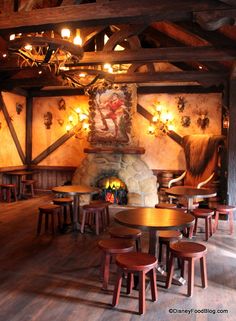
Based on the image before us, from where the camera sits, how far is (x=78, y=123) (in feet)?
29.6

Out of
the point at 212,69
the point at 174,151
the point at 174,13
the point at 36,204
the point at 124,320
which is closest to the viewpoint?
the point at 124,320

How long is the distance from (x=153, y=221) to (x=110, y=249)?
1.69 feet

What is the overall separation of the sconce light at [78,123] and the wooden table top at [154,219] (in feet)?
18.7

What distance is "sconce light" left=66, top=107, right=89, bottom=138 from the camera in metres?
8.95

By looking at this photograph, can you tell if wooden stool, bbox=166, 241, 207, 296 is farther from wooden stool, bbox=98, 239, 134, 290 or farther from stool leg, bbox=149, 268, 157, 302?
wooden stool, bbox=98, 239, 134, 290

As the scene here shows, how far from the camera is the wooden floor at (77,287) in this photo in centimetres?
273

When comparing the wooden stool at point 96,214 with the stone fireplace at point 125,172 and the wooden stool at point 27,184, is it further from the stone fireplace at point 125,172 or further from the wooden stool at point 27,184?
the wooden stool at point 27,184

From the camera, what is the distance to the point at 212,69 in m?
6.74

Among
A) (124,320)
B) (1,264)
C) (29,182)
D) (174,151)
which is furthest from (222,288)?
(29,182)

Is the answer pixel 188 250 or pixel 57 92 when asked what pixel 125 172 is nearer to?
pixel 57 92

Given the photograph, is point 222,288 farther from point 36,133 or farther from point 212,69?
point 36,133

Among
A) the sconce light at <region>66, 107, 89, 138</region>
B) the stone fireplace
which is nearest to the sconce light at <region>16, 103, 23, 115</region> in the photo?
the sconce light at <region>66, 107, 89, 138</region>

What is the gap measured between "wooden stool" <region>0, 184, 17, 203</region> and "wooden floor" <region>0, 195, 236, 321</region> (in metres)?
3.24

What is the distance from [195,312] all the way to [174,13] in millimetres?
3113
